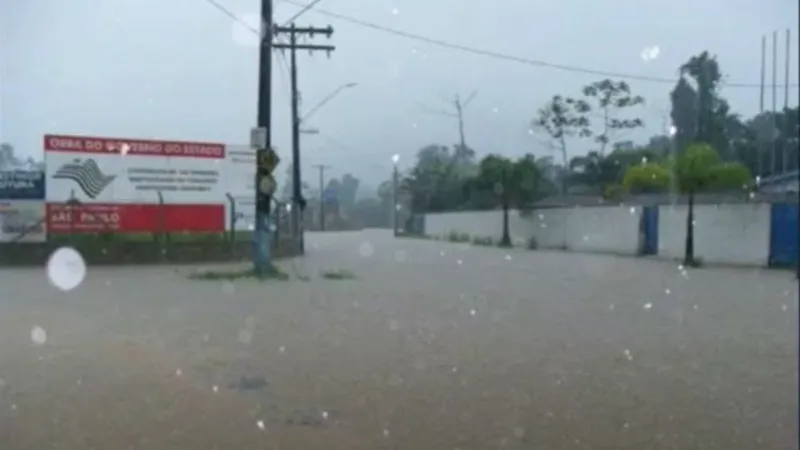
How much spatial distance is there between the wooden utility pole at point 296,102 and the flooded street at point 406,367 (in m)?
7.90

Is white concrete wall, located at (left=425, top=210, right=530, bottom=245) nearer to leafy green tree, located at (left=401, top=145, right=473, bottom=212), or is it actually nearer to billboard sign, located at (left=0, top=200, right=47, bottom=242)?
leafy green tree, located at (left=401, top=145, right=473, bottom=212)

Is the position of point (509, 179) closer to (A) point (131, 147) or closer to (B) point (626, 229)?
(B) point (626, 229)

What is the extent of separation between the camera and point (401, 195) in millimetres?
20188

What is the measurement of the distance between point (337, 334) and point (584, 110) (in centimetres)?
352

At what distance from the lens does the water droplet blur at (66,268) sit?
1692 centimetres

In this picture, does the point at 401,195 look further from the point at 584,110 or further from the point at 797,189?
the point at 797,189

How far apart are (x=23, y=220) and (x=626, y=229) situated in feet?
42.8

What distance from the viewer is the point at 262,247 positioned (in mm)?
17500

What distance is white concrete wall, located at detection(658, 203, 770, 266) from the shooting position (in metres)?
4.98

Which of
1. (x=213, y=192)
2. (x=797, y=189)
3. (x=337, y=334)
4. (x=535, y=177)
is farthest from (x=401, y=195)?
(x=797, y=189)

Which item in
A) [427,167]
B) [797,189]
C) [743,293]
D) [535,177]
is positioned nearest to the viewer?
[797,189]

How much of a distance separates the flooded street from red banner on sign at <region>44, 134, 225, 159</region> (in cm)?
729

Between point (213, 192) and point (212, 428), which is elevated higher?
point (213, 192)

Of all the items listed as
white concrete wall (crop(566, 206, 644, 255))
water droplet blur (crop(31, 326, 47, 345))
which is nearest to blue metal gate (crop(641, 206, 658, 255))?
white concrete wall (crop(566, 206, 644, 255))
